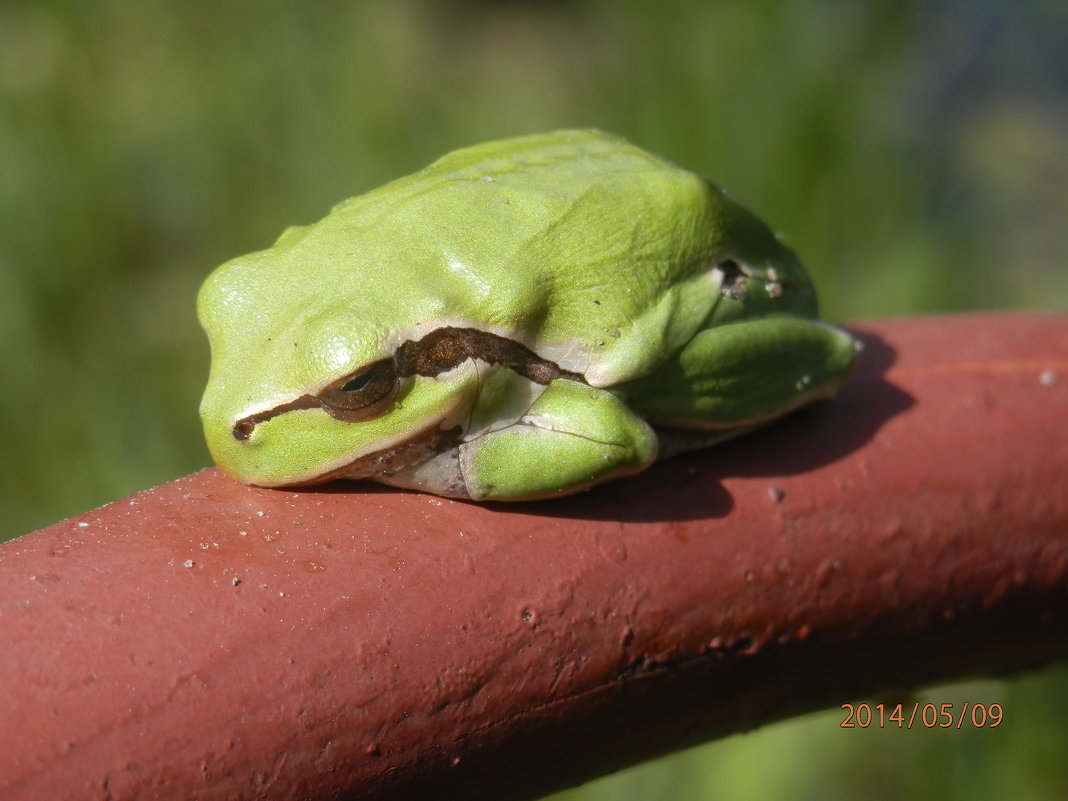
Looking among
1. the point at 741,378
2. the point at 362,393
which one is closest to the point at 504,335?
the point at 362,393

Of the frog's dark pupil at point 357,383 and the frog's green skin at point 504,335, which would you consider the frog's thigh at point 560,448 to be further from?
the frog's dark pupil at point 357,383

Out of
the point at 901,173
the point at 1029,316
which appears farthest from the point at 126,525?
the point at 901,173

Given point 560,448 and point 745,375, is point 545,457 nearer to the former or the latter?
point 560,448

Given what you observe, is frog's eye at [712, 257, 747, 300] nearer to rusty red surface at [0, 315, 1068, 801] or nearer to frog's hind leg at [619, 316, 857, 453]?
frog's hind leg at [619, 316, 857, 453]

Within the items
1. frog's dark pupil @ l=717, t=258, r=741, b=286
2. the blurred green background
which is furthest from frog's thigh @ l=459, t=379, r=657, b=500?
the blurred green background

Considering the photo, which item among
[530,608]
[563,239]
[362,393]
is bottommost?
[530,608]

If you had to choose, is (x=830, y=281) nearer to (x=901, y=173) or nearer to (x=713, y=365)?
(x=901, y=173)

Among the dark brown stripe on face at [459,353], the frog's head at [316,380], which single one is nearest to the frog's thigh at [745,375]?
the dark brown stripe on face at [459,353]
